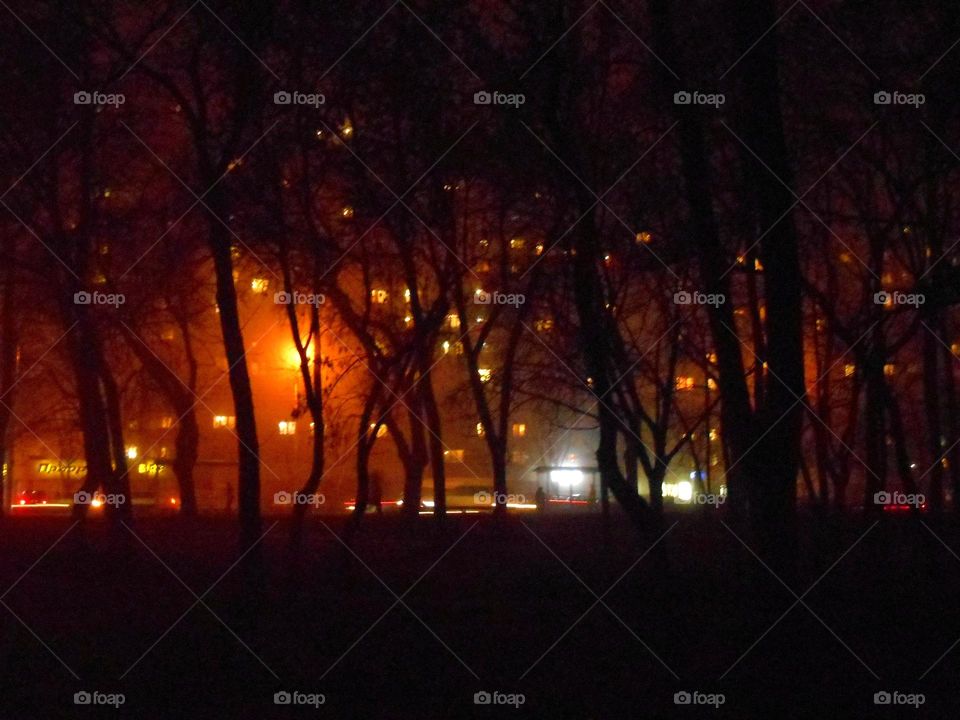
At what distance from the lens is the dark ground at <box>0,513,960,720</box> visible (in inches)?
436

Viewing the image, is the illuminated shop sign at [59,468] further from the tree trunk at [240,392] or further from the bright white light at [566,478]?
the tree trunk at [240,392]

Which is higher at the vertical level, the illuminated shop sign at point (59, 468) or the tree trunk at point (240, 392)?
the illuminated shop sign at point (59, 468)

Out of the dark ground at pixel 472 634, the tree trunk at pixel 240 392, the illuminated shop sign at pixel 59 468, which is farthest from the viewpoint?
the illuminated shop sign at pixel 59 468

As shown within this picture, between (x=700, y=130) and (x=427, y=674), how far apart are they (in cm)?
664

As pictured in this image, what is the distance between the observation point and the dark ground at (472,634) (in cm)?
1106

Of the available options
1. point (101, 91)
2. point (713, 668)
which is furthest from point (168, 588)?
point (713, 668)

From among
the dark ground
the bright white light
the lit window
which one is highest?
the lit window

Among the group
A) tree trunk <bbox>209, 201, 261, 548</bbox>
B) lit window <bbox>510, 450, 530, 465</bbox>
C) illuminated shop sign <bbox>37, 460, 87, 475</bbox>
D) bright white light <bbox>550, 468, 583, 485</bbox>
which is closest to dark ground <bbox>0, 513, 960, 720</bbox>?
tree trunk <bbox>209, 201, 261, 548</bbox>

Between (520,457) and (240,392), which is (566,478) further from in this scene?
(240,392)

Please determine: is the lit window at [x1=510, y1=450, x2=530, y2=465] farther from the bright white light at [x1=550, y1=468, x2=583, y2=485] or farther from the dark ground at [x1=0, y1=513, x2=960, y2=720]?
the dark ground at [x1=0, y1=513, x2=960, y2=720]

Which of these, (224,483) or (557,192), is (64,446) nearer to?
Result: (224,483)

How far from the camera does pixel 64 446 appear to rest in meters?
44.2

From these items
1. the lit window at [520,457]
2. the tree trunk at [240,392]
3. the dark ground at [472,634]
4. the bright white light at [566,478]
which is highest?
the lit window at [520,457]

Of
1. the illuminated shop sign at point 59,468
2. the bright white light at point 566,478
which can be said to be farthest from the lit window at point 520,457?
the illuminated shop sign at point 59,468
